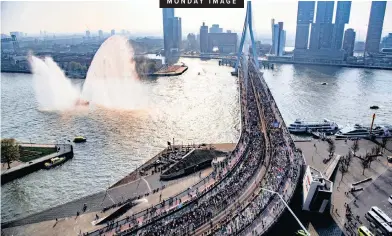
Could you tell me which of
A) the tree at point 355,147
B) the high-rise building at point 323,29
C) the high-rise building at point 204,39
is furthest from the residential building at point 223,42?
the tree at point 355,147

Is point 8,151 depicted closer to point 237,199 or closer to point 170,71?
point 237,199

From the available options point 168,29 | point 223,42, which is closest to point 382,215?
point 223,42

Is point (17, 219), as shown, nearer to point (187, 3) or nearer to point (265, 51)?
point (187, 3)


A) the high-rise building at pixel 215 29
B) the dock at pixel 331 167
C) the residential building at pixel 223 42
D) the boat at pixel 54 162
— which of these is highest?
the high-rise building at pixel 215 29

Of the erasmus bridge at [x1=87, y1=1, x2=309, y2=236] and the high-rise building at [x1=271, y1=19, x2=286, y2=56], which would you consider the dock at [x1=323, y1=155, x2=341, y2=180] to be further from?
the high-rise building at [x1=271, y1=19, x2=286, y2=56]

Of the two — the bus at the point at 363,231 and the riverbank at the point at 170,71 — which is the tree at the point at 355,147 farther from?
the riverbank at the point at 170,71
